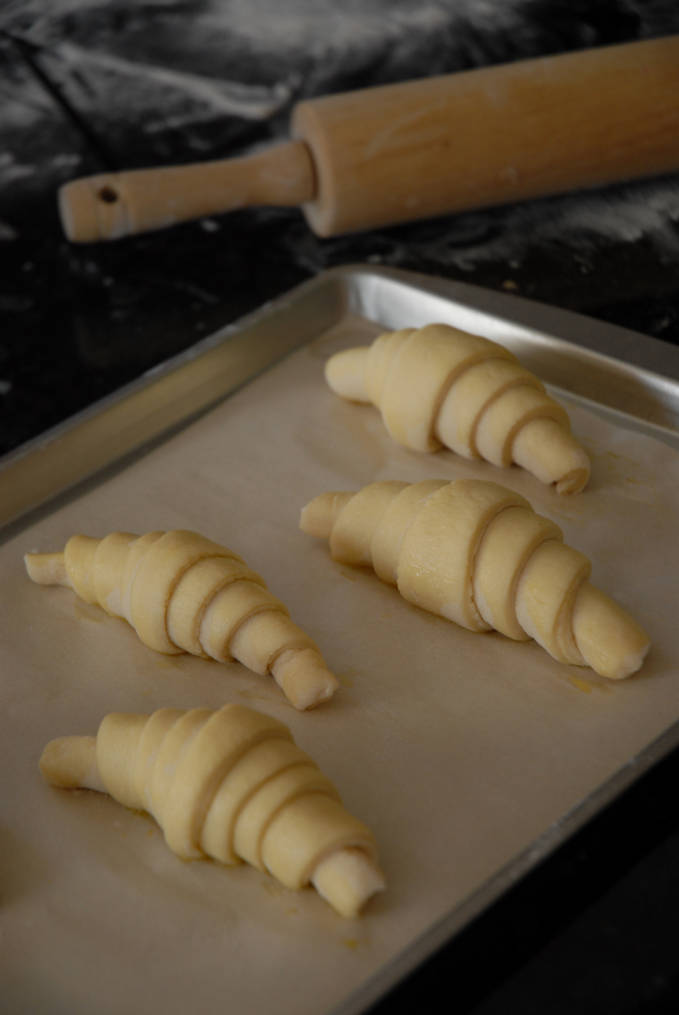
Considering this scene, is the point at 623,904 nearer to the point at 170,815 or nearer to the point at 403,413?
the point at 170,815

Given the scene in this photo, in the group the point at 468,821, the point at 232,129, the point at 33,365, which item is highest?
the point at 468,821

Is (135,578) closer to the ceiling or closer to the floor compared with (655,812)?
closer to the floor

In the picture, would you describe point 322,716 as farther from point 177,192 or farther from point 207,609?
point 177,192

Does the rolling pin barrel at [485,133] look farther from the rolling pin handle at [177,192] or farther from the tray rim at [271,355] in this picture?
the tray rim at [271,355]

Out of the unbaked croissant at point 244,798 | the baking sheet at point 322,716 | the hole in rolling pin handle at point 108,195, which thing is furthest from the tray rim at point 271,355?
the unbaked croissant at point 244,798

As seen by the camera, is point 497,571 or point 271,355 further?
point 271,355

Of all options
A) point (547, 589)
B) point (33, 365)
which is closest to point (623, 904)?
point (547, 589)

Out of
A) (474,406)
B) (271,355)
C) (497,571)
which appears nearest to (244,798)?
(497,571)

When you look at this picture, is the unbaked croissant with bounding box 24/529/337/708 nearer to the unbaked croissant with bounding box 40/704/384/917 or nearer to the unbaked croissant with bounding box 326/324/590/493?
the unbaked croissant with bounding box 40/704/384/917
